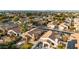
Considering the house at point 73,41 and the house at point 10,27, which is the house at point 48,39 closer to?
the house at point 73,41

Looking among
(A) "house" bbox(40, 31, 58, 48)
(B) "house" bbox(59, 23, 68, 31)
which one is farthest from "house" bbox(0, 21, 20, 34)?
(B) "house" bbox(59, 23, 68, 31)

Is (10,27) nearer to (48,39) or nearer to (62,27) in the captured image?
(48,39)

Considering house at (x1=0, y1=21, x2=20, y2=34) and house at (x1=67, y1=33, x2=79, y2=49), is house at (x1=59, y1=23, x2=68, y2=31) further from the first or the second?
house at (x1=0, y1=21, x2=20, y2=34)

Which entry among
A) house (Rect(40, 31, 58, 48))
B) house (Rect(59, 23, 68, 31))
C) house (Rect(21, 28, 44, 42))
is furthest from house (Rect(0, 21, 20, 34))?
house (Rect(59, 23, 68, 31))

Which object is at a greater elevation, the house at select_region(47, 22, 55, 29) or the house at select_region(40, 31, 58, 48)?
the house at select_region(47, 22, 55, 29)

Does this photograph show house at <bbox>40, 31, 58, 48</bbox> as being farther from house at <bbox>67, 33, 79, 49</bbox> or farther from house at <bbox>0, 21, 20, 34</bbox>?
house at <bbox>0, 21, 20, 34</bbox>

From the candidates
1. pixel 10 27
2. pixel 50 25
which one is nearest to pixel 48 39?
pixel 50 25
